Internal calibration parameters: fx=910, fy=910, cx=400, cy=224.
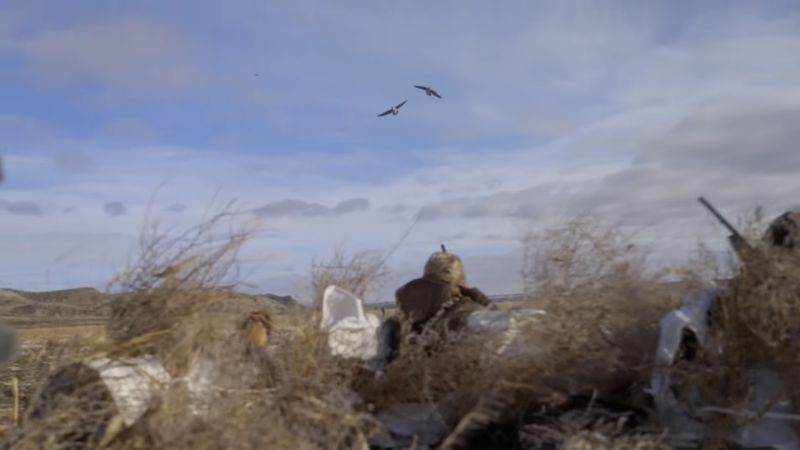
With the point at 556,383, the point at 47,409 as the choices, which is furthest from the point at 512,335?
the point at 47,409

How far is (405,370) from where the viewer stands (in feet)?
22.3

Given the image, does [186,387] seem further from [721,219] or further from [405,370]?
[721,219]

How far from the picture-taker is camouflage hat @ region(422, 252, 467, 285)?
305 inches

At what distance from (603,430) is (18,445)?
137 inches

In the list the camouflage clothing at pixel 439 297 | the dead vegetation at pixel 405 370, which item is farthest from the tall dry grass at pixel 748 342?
the camouflage clothing at pixel 439 297

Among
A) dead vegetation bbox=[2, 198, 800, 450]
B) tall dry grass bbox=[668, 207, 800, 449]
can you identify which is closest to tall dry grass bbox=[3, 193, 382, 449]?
dead vegetation bbox=[2, 198, 800, 450]

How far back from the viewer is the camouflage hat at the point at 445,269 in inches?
305

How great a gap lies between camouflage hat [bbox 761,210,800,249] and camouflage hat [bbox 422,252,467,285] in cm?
253

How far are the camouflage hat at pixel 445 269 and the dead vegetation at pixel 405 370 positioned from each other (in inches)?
29.7

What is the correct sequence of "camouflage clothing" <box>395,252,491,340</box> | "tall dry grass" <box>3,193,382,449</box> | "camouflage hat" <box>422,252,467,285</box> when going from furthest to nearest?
"camouflage hat" <box>422,252,467,285</box> < "camouflage clothing" <box>395,252,491,340</box> < "tall dry grass" <box>3,193,382,449</box>

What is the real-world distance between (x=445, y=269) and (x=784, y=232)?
2699 millimetres

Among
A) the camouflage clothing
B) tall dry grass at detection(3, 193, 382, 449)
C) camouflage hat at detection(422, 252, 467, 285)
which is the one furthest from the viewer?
camouflage hat at detection(422, 252, 467, 285)

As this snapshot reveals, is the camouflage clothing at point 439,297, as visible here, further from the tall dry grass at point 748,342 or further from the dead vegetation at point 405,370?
the tall dry grass at point 748,342

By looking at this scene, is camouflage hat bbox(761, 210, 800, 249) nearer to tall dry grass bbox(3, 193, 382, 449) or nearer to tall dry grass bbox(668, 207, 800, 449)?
tall dry grass bbox(668, 207, 800, 449)
